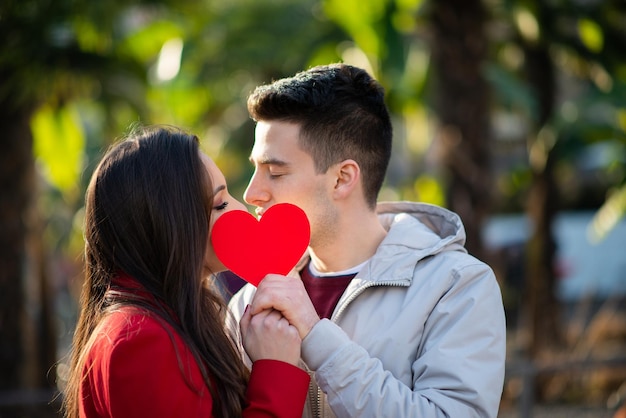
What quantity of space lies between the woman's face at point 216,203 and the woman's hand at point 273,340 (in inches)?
9.5

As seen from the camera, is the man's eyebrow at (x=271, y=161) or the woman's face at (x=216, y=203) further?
the man's eyebrow at (x=271, y=161)

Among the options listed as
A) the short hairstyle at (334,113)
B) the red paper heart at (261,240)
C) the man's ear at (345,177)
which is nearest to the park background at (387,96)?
the short hairstyle at (334,113)

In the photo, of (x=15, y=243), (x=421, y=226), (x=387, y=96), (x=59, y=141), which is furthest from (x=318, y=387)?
(x=387, y=96)

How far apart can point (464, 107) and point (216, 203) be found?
5.04 metres

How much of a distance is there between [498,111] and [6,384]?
25.8 ft

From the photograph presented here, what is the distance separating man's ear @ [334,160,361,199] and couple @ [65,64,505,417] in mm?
114

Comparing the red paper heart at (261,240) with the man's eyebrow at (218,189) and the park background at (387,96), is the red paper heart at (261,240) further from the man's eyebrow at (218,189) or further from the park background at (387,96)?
the park background at (387,96)

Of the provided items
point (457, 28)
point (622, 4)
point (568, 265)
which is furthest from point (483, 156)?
point (568, 265)

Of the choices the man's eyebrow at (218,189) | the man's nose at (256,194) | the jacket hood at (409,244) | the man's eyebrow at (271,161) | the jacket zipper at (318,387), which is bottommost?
the jacket zipper at (318,387)

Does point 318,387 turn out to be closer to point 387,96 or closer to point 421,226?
point 421,226

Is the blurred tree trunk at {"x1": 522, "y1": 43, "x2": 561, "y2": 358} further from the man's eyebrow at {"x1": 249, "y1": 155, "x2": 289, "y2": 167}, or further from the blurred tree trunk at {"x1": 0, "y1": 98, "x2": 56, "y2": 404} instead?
the man's eyebrow at {"x1": 249, "y1": 155, "x2": 289, "y2": 167}

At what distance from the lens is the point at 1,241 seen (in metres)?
6.57

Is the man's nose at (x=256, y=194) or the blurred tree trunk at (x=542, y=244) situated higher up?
the man's nose at (x=256, y=194)

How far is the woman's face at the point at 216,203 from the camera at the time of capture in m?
2.24
